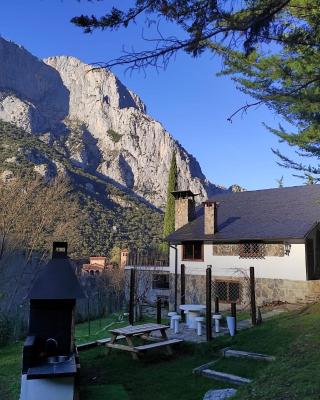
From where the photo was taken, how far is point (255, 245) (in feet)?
63.9

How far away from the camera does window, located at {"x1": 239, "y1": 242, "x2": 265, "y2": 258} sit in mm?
19234

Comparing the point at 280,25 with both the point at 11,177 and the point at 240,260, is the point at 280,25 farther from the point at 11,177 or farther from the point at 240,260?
the point at 11,177

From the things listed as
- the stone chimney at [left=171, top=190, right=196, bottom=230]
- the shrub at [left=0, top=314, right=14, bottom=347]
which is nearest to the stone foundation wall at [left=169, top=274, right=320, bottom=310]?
the stone chimney at [left=171, top=190, right=196, bottom=230]

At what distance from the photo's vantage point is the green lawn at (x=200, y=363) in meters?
5.34

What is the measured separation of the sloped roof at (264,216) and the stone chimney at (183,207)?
19.2 inches

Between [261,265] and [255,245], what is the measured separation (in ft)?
3.37

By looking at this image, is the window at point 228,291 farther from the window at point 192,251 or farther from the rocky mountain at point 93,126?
the rocky mountain at point 93,126

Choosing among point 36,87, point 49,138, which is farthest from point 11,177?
point 36,87

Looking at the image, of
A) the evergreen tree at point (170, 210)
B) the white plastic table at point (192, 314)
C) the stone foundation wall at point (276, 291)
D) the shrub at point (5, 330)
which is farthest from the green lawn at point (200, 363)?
the evergreen tree at point (170, 210)

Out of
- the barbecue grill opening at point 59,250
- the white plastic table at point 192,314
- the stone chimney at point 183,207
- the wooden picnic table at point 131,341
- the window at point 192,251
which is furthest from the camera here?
the stone chimney at point 183,207

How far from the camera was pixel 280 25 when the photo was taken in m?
5.58

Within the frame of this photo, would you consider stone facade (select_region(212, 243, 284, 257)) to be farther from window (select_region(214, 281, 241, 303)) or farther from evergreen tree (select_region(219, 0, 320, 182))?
evergreen tree (select_region(219, 0, 320, 182))

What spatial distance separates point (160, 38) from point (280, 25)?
1.86 metres

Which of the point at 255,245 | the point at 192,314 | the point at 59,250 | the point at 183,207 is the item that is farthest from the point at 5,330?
the point at 183,207
